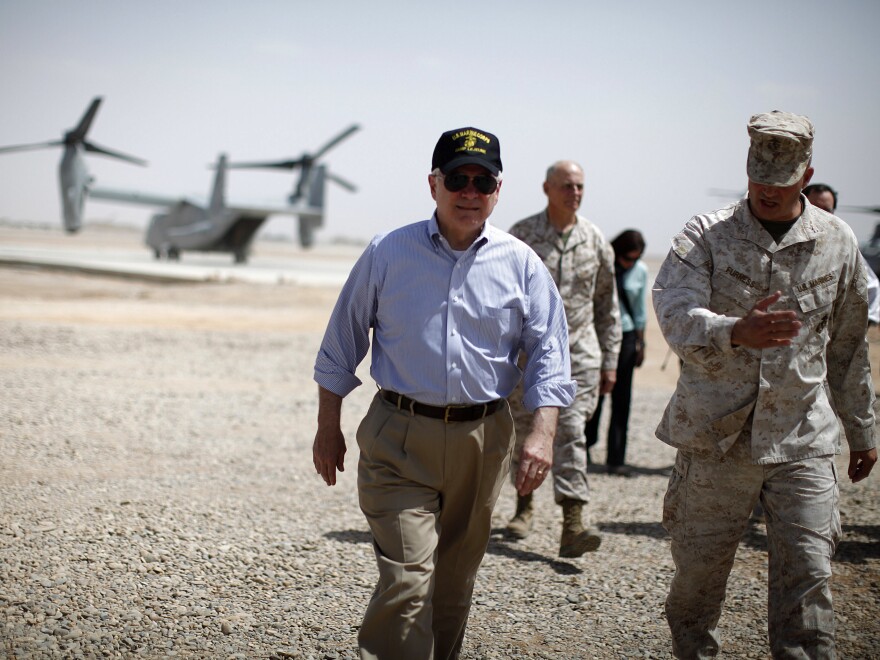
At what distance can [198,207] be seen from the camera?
43281 mm

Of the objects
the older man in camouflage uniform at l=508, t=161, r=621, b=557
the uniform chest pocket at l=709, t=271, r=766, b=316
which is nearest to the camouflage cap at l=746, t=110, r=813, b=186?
the uniform chest pocket at l=709, t=271, r=766, b=316

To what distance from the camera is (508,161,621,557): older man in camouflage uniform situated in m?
5.25

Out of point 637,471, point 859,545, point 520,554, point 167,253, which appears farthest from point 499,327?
point 167,253

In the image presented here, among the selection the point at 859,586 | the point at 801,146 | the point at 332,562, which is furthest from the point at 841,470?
the point at 801,146

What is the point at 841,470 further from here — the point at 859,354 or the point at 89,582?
the point at 89,582

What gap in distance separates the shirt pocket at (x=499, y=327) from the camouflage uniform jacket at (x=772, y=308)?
500mm

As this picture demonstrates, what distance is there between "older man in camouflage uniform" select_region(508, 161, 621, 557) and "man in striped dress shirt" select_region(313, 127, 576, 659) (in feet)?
6.66

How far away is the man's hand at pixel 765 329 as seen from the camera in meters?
2.61

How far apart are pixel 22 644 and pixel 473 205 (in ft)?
7.94

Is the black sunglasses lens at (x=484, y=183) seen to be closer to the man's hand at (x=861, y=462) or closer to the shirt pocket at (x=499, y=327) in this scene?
the shirt pocket at (x=499, y=327)

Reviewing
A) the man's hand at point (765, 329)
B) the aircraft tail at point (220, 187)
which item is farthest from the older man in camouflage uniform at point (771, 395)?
the aircraft tail at point (220, 187)

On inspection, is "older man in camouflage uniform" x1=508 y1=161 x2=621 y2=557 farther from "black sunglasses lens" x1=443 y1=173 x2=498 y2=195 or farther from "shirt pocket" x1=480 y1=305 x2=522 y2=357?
"black sunglasses lens" x1=443 y1=173 x2=498 y2=195

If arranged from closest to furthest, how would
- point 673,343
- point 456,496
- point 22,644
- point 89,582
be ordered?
point 673,343
point 456,496
point 22,644
point 89,582

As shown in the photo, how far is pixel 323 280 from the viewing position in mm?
35312
